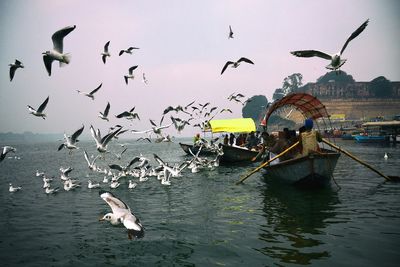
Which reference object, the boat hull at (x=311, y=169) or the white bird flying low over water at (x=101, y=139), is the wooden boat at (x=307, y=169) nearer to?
the boat hull at (x=311, y=169)

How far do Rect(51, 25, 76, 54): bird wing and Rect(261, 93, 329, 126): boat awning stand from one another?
1060 cm

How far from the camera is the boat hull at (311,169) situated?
12227mm

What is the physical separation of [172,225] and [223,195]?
4621 millimetres

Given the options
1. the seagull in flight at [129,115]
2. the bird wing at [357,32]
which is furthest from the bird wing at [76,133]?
the bird wing at [357,32]

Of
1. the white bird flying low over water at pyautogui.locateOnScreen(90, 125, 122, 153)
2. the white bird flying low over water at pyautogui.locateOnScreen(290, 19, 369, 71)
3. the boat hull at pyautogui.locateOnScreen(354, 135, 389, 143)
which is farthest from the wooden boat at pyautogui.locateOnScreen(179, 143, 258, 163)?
the boat hull at pyautogui.locateOnScreen(354, 135, 389, 143)

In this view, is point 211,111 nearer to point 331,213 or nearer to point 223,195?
point 223,195

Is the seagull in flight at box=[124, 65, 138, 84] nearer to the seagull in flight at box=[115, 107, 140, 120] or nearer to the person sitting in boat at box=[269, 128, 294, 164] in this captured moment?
the seagull in flight at box=[115, 107, 140, 120]

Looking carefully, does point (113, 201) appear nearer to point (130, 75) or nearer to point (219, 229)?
point (219, 229)

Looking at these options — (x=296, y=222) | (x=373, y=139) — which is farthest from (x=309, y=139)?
(x=373, y=139)

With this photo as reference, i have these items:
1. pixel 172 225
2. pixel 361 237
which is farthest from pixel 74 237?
pixel 361 237

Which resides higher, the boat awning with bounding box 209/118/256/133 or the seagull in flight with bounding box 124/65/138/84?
the seagull in flight with bounding box 124/65/138/84

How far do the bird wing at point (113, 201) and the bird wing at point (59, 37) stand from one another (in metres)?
5.38

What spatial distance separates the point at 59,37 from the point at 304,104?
1321 cm

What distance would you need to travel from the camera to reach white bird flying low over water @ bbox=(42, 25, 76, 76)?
8867 mm
